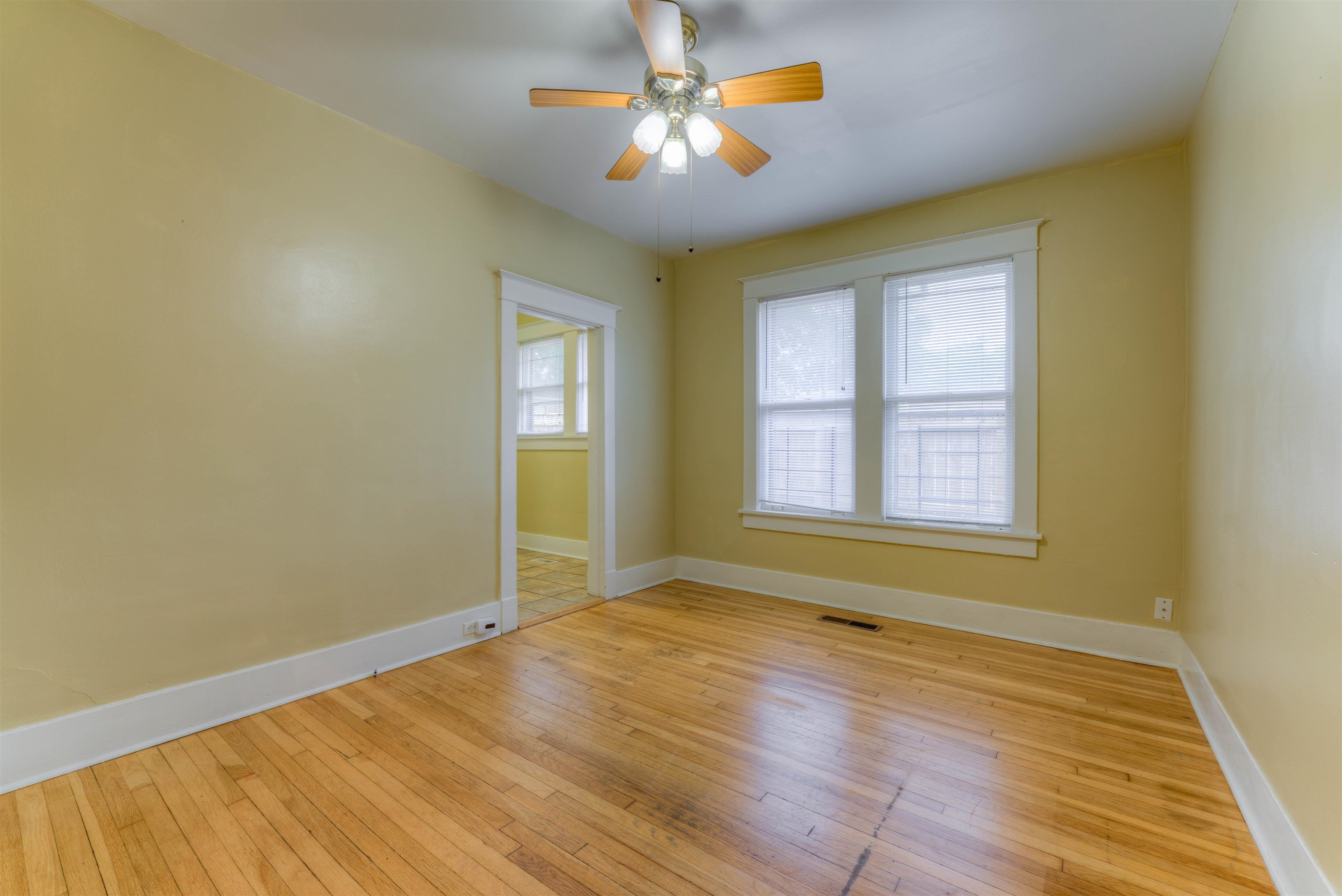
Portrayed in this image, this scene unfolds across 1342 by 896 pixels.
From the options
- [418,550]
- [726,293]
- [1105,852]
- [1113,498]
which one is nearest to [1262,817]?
[1105,852]

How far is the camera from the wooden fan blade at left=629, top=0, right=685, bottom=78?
68.7 inches

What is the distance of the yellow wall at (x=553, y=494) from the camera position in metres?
5.85

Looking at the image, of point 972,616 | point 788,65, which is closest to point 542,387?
point 788,65

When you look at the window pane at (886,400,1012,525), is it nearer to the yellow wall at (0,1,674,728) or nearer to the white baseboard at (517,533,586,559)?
the yellow wall at (0,1,674,728)

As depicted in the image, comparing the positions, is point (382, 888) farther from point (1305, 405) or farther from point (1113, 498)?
point (1113, 498)

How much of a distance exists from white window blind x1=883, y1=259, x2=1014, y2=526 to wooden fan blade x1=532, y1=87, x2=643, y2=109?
2.44 meters

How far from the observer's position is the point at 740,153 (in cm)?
255

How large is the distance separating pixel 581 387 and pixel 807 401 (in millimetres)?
2557

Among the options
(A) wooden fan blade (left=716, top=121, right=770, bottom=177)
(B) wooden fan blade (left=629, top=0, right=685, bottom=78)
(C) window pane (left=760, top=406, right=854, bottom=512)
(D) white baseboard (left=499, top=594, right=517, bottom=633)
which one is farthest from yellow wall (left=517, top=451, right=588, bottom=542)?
(B) wooden fan blade (left=629, top=0, right=685, bottom=78)

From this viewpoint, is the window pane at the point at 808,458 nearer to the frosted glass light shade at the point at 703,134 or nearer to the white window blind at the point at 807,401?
the white window blind at the point at 807,401

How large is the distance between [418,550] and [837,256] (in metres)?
3.42

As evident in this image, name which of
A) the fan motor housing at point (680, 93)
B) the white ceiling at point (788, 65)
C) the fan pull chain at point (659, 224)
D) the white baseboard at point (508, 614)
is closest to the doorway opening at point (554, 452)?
the white baseboard at point (508, 614)

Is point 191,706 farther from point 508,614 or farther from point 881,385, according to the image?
point 881,385

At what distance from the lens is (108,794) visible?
1919mm
